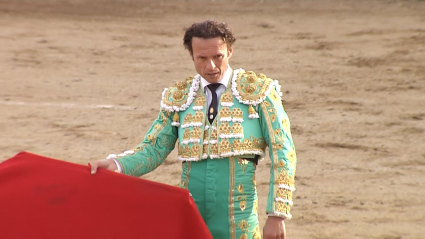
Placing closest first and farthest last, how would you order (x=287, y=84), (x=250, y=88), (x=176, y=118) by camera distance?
1. (x=250, y=88)
2. (x=176, y=118)
3. (x=287, y=84)

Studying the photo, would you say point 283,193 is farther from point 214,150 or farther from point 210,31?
point 210,31

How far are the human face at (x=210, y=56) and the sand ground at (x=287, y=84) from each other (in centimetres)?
231

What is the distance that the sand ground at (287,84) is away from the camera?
19.8ft

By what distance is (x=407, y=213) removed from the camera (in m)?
5.61

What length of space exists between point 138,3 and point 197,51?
9.38 metres

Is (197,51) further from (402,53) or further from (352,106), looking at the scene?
(402,53)

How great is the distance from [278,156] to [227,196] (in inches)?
11.0

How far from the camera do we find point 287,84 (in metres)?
8.61

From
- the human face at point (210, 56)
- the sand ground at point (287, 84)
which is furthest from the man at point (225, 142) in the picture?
the sand ground at point (287, 84)

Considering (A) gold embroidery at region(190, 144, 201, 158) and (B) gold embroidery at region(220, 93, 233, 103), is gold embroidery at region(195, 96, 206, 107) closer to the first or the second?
(B) gold embroidery at region(220, 93, 233, 103)

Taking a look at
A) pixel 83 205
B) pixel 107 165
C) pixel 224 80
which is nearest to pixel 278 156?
pixel 224 80

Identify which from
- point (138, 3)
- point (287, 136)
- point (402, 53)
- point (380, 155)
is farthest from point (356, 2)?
point (287, 136)

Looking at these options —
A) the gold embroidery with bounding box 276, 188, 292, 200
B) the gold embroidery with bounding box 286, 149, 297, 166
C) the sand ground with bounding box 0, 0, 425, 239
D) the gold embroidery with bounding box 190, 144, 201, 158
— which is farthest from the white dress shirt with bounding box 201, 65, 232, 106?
the sand ground with bounding box 0, 0, 425, 239

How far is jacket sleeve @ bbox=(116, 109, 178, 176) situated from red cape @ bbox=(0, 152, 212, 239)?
0.07 metres
